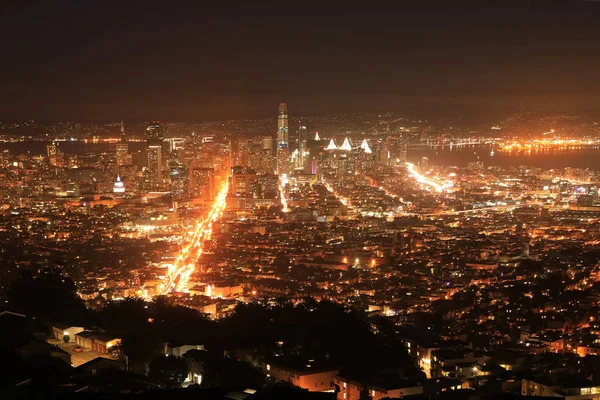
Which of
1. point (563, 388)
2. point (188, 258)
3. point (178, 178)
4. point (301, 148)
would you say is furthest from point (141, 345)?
point (301, 148)

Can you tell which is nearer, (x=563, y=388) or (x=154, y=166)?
(x=563, y=388)

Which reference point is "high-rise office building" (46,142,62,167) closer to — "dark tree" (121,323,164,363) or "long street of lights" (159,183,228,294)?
"long street of lights" (159,183,228,294)

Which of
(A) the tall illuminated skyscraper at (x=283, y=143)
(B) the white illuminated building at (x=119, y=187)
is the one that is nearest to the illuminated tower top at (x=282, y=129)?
(A) the tall illuminated skyscraper at (x=283, y=143)

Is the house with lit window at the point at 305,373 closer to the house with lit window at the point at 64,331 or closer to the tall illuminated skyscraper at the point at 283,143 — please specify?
the house with lit window at the point at 64,331

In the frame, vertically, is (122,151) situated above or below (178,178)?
above

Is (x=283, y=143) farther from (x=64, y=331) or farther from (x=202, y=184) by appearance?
(x=64, y=331)

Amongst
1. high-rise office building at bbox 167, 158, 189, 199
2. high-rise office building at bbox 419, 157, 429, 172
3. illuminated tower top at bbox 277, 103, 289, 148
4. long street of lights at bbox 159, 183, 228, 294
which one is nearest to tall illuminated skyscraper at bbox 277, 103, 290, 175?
illuminated tower top at bbox 277, 103, 289, 148

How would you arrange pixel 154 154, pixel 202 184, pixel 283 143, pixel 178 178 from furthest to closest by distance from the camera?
1. pixel 283 143
2. pixel 154 154
3. pixel 178 178
4. pixel 202 184
